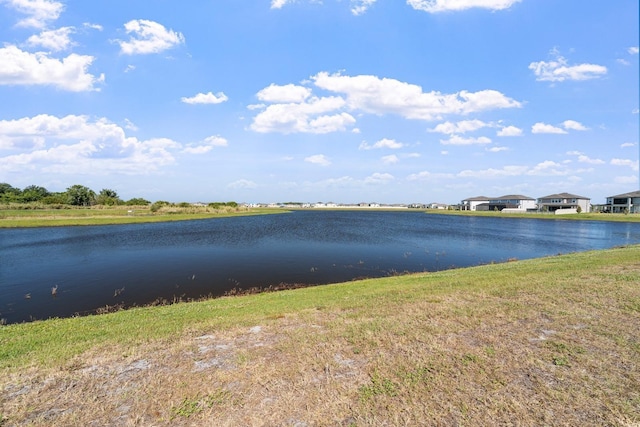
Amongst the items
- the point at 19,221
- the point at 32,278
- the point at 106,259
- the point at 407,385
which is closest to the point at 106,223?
the point at 19,221

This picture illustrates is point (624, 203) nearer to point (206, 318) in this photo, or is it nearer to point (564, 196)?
point (564, 196)

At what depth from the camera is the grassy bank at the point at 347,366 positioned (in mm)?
4598

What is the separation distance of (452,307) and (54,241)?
4630cm

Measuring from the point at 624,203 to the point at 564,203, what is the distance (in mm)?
17172

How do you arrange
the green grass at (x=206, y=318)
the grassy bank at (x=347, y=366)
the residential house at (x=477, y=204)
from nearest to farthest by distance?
the grassy bank at (x=347, y=366) < the green grass at (x=206, y=318) < the residential house at (x=477, y=204)

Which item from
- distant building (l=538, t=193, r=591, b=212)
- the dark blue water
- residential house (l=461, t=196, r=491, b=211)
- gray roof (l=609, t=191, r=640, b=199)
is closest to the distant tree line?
the dark blue water

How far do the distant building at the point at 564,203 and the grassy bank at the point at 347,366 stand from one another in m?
136

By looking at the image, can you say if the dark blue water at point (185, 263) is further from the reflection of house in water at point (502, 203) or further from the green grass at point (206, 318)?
the reflection of house in water at point (502, 203)

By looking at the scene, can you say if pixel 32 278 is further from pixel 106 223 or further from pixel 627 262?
pixel 106 223

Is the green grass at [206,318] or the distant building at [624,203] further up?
the distant building at [624,203]

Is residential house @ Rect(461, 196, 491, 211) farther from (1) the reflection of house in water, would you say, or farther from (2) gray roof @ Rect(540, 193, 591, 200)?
(2) gray roof @ Rect(540, 193, 591, 200)

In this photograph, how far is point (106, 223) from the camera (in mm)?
59156

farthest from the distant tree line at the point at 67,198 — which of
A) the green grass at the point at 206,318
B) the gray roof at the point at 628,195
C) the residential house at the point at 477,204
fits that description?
the gray roof at the point at 628,195

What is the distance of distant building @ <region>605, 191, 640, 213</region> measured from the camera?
3895 inches
